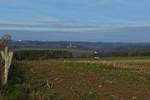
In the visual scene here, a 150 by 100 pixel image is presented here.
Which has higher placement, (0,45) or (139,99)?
(0,45)

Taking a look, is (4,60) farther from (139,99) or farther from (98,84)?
(139,99)

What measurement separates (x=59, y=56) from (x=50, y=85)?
35200 mm

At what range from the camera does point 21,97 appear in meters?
15.8

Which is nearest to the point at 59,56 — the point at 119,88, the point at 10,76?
the point at 10,76

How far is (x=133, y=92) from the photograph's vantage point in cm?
1576

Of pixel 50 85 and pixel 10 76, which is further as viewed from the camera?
pixel 10 76

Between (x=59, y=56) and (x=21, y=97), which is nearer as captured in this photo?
(x=21, y=97)

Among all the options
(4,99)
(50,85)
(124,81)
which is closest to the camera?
(4,99)

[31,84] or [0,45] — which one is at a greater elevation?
[0,45]

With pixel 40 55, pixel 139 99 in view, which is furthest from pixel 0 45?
pixel 40 55

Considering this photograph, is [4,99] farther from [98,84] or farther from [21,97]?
[98,84]

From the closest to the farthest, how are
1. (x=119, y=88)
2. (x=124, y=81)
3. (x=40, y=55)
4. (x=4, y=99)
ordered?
(x=4, y=99)
(x=119, y=88)
(x=124, y=81)
(x=40, y=55)

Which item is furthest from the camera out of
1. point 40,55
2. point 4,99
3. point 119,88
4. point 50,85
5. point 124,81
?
point 40,55

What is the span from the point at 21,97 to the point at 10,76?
4.57m
